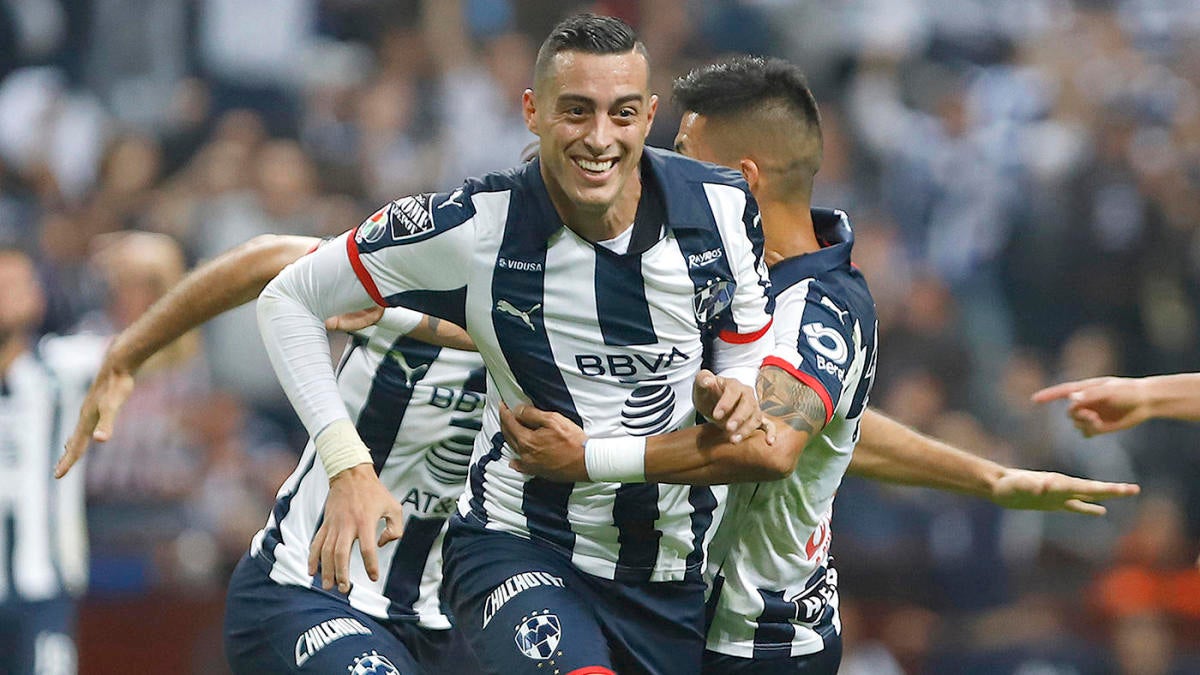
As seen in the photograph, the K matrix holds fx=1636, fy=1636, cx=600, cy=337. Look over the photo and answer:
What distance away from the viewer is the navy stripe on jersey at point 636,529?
401cm

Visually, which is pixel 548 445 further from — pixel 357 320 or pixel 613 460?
pixel 357 320

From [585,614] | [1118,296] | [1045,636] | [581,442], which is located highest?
[581,442]

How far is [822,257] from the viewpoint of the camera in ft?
14.3

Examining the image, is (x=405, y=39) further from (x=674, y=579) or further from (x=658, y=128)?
(x=674, y=579)

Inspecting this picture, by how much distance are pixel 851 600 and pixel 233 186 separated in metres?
4.44

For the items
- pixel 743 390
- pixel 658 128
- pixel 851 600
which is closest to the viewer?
pixel 743 390

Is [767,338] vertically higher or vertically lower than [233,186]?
higher

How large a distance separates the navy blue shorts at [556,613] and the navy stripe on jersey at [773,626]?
9.1 inches

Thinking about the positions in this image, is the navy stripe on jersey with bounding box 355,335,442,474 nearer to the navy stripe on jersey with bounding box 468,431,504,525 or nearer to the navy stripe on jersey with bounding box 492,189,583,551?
the navy stripe on jersey with bounding box 468,431,504,525

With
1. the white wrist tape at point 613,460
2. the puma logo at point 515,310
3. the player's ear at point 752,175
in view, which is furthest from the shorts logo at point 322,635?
the player's ear at point 752,175

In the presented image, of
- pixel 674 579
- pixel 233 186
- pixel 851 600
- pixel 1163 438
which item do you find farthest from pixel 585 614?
pixel 1163 438

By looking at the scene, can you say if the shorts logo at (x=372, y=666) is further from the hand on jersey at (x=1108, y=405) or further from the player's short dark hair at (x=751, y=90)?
the hand on jersey at (x=1108, y=405)

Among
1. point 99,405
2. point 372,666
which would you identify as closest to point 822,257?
point 372,666

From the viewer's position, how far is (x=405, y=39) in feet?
37.6
